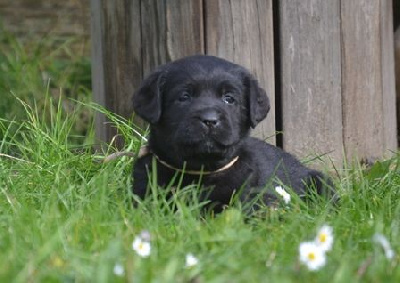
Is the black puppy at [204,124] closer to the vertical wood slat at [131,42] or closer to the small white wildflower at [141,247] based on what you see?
the vertical wood slat at [131,42]

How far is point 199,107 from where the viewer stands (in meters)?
4.92

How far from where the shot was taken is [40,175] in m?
5.62

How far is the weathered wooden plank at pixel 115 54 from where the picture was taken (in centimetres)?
651

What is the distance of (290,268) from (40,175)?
2493mm

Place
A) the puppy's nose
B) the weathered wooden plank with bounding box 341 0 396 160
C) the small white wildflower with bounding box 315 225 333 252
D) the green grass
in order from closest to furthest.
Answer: the green grass
the small white wildflower with bounding box 315 225 333 252
the puppy's nose
the weathered wooden plank with bounding box 341 0 396 160

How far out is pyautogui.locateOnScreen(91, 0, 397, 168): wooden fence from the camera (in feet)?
20.4

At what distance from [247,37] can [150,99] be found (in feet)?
4.36

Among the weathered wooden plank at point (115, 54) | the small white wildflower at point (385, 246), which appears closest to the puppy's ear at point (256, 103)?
the weathered wooden plank at point (115, 54)

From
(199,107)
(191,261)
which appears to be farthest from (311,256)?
(199,107)

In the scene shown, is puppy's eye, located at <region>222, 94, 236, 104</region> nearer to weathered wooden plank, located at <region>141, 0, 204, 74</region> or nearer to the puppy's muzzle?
the puppy's muzzle

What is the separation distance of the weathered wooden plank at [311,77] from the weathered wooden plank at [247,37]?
10cm

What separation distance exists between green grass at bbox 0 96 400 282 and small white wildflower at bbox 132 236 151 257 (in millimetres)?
26

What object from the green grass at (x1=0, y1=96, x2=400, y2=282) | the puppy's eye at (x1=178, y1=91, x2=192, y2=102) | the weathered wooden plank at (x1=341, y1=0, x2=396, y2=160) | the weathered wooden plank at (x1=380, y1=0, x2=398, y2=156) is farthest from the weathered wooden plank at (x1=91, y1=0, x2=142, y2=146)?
the weathered wooden plank at (x1=380, y1=0, x2=398, y2=156)

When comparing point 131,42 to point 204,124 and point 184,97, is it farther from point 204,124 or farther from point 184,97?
point 204,124
